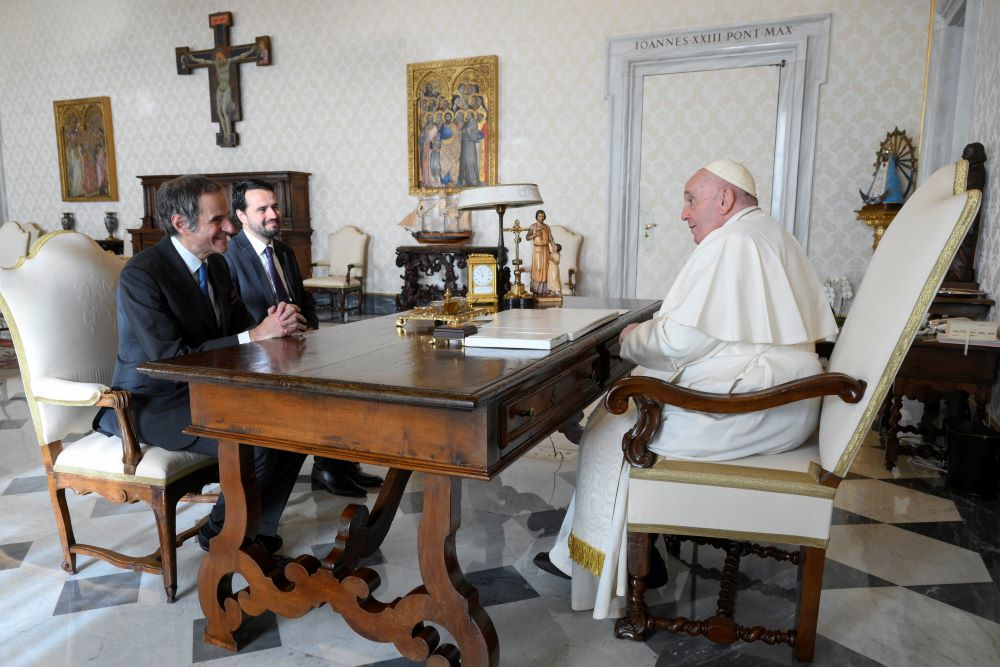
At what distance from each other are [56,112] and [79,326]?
33.6ft

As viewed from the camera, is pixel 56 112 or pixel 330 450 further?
pixel 56 112

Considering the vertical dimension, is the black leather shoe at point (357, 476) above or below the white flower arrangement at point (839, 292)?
below

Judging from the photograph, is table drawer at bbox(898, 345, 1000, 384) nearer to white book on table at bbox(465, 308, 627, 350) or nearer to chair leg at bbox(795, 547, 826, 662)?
white book on table at bbox(465, 308, 627, 350)

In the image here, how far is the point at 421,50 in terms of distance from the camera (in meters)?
8.71

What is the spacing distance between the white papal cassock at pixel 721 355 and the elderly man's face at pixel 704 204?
0.39ft

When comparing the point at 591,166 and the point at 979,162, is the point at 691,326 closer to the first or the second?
the point at 979,162

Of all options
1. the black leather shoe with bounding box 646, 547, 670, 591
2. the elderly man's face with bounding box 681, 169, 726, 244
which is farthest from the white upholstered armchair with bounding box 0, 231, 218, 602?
the elderly man's face with bounding box 681, 169, 726, 244

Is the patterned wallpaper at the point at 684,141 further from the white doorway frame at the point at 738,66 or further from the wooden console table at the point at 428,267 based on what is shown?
the wooden console table at the point at 428,267

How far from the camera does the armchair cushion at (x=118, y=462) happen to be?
8.00 ft

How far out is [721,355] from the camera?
7.56 ft

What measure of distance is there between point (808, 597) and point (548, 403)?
94 cm

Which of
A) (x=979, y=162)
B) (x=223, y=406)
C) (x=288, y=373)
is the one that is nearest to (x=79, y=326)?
(x=223, y=406)

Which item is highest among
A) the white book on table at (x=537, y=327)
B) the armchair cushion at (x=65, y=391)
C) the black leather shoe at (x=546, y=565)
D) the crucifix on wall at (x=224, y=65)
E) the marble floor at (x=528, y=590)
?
the crucifix on wall at (x=224, y=65)

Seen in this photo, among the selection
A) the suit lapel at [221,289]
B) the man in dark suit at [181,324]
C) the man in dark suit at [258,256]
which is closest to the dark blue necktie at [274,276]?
the man in dark suit at [258,256]
